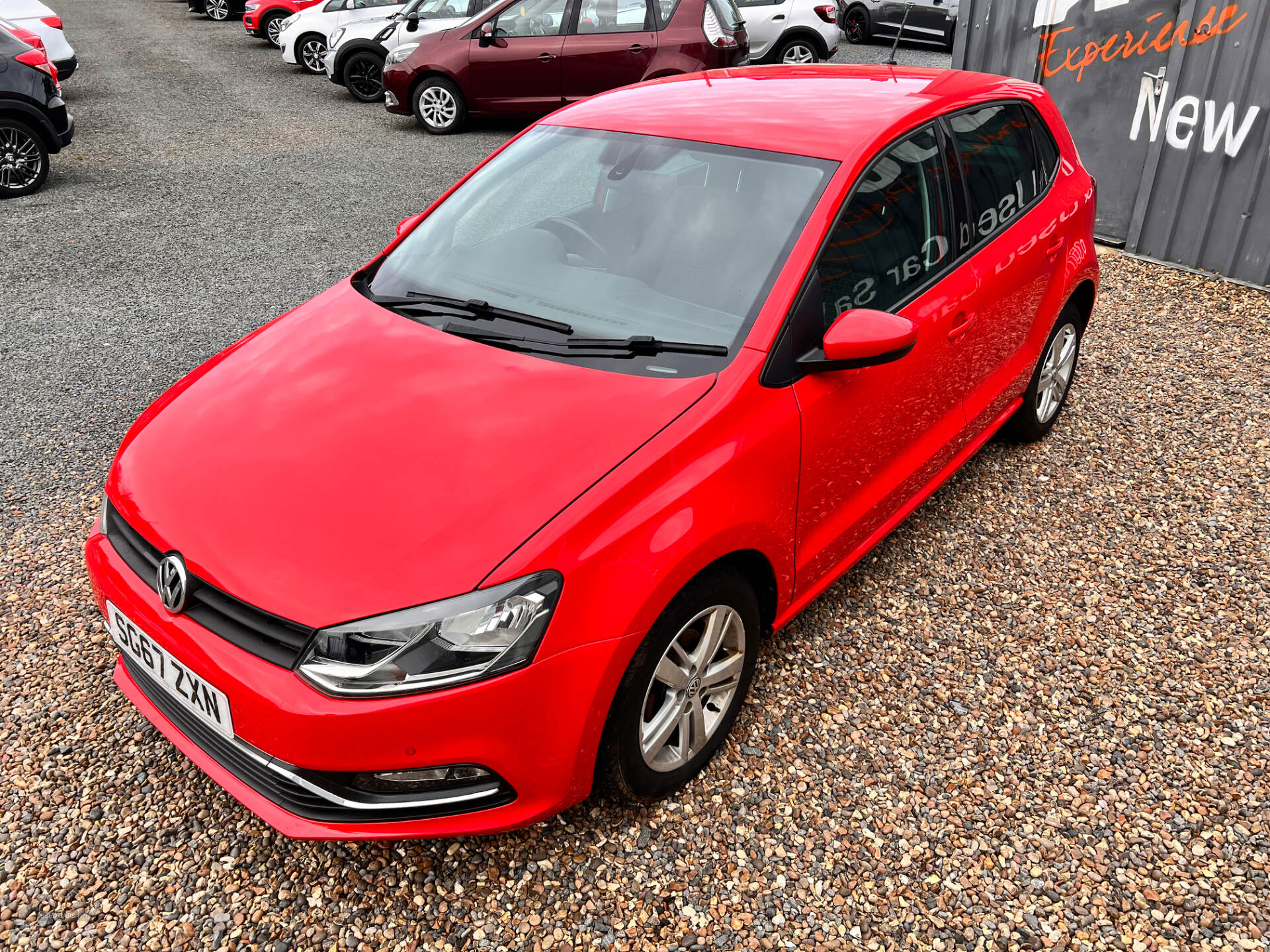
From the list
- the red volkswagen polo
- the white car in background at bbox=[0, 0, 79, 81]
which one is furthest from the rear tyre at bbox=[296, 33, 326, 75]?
the red volkswagen polo

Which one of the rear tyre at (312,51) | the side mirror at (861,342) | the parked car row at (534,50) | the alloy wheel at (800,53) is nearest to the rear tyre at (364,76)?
the parked car row at (534,50)

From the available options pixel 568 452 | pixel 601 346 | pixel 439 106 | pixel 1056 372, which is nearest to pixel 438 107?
pixel 439 106

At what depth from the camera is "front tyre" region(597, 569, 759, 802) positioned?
2.41m

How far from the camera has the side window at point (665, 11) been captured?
1130 cm

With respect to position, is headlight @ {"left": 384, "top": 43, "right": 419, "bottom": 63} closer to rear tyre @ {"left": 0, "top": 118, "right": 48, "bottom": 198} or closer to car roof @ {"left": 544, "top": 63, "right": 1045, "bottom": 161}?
rear tyre @ {"left": 0, "top": 118, "right": 48, "bottom": 198}

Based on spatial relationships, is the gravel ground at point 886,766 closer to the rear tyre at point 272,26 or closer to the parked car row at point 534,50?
the parked car row at point 534,50

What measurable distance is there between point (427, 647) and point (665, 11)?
36.1 feet

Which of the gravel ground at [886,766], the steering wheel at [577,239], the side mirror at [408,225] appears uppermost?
the steering wheel at [577,239]

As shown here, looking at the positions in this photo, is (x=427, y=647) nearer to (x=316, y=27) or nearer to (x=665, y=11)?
(x=665, y=11)

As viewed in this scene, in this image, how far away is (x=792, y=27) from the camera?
1405 centimetres

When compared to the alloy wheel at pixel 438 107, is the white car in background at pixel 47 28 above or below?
above

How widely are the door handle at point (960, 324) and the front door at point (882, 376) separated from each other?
21 mm

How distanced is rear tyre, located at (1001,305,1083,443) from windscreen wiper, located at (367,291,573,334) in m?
2.57

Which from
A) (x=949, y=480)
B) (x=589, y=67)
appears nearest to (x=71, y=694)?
(x=949, y=480)
